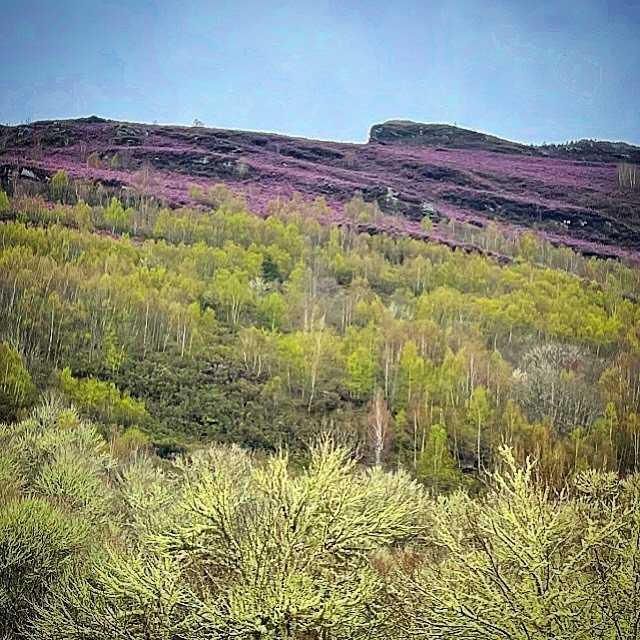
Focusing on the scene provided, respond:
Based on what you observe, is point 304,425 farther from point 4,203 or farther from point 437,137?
point 437,137

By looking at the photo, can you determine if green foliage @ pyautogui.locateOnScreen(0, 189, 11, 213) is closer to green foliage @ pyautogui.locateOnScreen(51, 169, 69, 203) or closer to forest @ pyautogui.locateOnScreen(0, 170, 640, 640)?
forest @ pyautogui.locateOnScreen(0, 170, 640, 640)

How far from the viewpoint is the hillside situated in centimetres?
5697

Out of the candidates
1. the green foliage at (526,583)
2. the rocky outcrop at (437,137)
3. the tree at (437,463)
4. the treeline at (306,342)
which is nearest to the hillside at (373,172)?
the rocky outcrop at (437,137)

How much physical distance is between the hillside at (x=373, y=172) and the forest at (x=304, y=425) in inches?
172

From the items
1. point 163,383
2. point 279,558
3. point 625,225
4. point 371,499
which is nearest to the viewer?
point 279,558

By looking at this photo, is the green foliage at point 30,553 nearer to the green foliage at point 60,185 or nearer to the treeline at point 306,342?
the treeline at point 306,342

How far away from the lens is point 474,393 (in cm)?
3272

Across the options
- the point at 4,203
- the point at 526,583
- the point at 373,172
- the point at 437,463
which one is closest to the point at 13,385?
the point at 4,203

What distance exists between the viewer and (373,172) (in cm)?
7362

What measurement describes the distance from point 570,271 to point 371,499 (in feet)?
128

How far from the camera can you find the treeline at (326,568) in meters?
7.64

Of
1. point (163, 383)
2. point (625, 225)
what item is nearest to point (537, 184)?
point (625, 225)

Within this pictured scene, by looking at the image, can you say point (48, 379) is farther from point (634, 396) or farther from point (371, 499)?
point (634, 396)

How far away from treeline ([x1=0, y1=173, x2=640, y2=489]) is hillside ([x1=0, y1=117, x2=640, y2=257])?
9.66 meters
